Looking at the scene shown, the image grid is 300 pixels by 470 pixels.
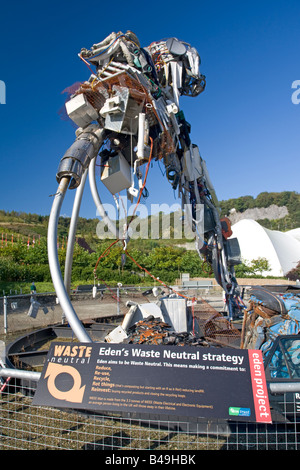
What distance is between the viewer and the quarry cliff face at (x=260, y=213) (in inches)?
4452

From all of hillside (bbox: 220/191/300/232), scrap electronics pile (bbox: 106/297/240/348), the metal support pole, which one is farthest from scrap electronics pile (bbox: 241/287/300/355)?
hillside (bbox: 220/191/300/232)

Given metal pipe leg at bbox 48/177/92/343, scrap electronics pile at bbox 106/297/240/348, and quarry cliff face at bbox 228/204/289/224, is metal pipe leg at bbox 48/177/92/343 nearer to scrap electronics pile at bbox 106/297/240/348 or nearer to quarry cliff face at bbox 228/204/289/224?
scrap electronics pile at bbox 106/297/240/348

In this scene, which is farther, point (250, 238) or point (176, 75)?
point (250, 238)

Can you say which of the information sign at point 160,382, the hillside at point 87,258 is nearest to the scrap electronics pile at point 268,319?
the information sign at point 160,382

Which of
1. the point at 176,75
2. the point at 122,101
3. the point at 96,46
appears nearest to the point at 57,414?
the point at 122,101

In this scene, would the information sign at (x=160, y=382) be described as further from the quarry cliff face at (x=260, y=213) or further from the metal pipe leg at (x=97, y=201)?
the quarry cliff face at (x=260, y=213)

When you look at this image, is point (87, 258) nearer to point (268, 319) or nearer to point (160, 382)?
point (268, 319)

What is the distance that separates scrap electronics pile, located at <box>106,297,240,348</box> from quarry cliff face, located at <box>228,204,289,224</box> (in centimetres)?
10807

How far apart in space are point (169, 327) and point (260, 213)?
Answer: 115786mm

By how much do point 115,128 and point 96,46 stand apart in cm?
151

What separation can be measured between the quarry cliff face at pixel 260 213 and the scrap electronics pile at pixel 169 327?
355 feet

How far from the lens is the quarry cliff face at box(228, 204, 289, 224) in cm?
11308

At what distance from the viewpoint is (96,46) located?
17.8 ft

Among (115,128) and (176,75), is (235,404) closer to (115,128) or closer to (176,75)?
(115,128)
